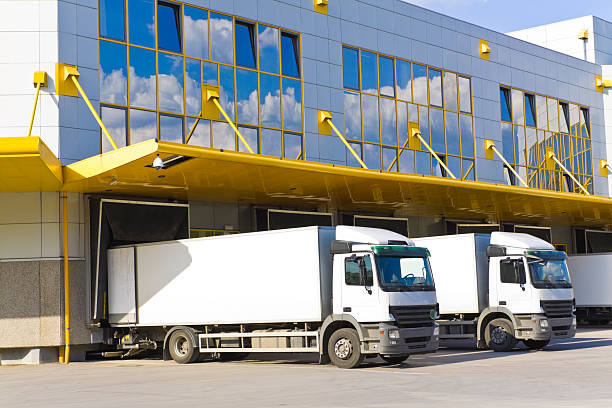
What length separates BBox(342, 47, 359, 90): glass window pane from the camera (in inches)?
1211

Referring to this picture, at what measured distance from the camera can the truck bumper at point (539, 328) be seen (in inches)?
850

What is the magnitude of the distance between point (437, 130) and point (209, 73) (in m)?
11.3

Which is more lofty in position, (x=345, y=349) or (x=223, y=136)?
(x=223, y=136)

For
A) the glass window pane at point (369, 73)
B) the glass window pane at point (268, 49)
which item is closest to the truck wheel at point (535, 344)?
the glass window pane at point (268, 49)

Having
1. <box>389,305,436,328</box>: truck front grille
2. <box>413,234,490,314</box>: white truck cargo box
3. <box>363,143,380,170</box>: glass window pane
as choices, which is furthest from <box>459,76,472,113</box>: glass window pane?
<box>389,305,436,328</box>: truck front grille

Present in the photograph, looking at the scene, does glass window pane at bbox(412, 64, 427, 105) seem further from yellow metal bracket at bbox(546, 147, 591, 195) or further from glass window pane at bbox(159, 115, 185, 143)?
glass window pane at bbox(159, 115, 185, 143)

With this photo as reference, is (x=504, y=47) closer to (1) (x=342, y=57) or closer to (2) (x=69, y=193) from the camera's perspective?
(1) (x=342, y=57)

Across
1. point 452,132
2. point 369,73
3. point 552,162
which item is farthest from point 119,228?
point 552,162

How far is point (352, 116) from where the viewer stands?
101ft

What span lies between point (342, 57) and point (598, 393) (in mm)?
19813

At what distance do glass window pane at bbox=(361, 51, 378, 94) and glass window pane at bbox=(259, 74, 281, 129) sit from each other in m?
4.42

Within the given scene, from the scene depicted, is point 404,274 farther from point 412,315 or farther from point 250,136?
point 250,136

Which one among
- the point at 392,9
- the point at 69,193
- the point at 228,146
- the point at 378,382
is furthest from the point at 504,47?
the point at 378,382

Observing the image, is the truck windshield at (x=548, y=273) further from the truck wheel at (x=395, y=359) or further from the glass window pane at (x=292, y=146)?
the glass window pane at (x=292, y=146)
